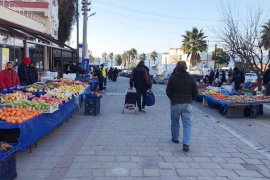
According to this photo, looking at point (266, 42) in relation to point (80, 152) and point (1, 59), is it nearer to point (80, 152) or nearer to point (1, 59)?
point (1, 59)

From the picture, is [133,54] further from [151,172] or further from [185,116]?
[151,172]

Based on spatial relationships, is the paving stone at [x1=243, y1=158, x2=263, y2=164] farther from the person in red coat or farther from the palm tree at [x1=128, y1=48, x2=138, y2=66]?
the palm tree at [x1=128, y1=48, x2=138, y2=66]

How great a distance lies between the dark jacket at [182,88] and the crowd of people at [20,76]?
5904 mm

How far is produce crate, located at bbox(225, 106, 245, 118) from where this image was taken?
12.8m

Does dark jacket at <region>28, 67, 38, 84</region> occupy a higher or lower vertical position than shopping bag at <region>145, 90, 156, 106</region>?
higher

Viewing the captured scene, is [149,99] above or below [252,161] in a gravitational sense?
above

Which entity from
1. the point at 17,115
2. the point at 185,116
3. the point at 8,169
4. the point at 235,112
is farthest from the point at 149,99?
the point at 8,169

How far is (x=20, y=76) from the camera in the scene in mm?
14328

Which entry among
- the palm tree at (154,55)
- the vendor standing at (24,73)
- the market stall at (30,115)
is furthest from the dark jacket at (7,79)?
the palm tree at (154,55)

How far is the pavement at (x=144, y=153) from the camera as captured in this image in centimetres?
596

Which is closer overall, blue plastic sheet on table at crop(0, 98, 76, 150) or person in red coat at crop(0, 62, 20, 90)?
blue plastic sheet on table at crop(0, 98, 76, 150)

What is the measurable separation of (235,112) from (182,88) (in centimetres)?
578

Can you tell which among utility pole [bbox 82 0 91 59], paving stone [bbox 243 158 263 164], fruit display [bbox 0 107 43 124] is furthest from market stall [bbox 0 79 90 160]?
utility pole [bbox 82 0 91 59]

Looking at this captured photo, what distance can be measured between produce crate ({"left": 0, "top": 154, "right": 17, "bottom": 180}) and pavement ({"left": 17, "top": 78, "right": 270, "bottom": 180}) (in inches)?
13.3
